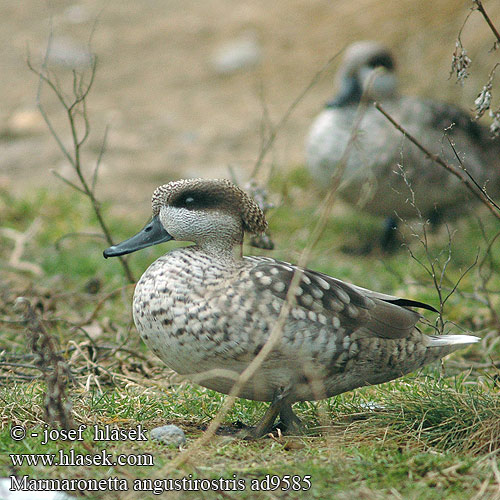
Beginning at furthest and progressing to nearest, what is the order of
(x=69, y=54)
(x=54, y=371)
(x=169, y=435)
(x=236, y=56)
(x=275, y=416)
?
(x=236, y=56)
(x=69, y=54)
(x=275, y=416)
(x=169, y=435)
(x=54, y=371)

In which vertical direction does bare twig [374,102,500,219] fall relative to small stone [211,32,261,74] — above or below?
below

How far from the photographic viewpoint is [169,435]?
9.19ft

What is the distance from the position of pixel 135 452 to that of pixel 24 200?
470 cm

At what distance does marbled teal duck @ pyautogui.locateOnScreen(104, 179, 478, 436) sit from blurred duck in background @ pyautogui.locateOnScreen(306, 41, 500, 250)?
318 centimetres

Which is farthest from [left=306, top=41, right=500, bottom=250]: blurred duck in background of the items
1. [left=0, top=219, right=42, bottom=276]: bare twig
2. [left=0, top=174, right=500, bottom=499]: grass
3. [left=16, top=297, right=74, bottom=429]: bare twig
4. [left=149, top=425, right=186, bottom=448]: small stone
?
[left=16, top=297, right=74, bottom=429]: bare twig

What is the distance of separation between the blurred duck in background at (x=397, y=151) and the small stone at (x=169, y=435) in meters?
3.75

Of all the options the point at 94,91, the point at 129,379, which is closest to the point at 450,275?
the point at 129,379

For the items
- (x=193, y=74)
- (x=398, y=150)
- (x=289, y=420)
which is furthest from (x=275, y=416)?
(x=193, y=74)

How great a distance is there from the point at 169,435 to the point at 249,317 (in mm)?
502

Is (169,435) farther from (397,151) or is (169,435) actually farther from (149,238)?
(397,151)

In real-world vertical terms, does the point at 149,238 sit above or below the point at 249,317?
above

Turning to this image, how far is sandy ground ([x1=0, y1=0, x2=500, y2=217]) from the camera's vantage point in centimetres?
818

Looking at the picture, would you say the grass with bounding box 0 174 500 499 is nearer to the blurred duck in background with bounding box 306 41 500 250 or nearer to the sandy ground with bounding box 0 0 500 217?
the blurred duck in background with bounding box 306 41 500 250

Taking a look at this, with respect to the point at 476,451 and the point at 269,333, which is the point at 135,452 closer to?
the point at 269,333
